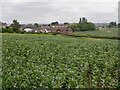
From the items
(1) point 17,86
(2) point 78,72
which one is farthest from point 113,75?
(1) point 17,86

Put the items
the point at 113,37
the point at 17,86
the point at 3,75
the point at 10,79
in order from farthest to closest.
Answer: the point at 113,37, the point at 3,75, the point at 10,79, the point at 17,86

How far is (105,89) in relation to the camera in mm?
10156

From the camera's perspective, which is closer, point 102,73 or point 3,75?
point 3,75

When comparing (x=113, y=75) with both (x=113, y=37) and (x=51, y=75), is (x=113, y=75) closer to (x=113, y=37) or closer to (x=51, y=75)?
(x=51, y=75)

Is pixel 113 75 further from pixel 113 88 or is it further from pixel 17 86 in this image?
pixel 17 86

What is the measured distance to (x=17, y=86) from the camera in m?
9.44

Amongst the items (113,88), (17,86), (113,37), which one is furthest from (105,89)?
(113,37)

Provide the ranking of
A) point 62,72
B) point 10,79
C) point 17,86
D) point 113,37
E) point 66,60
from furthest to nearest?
point 113,37, point 66,60, point 62,72, point 10,79, point 17,86

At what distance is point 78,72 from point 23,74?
2536 mm

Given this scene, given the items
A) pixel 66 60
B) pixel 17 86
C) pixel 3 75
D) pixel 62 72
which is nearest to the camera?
pixel 17 86

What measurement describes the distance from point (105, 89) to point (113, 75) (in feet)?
7.94

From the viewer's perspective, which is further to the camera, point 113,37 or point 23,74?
point 113,37

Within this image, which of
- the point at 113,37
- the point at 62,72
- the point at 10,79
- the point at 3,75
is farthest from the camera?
the point at 113,37

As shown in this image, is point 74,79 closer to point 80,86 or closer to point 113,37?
point 80,86
